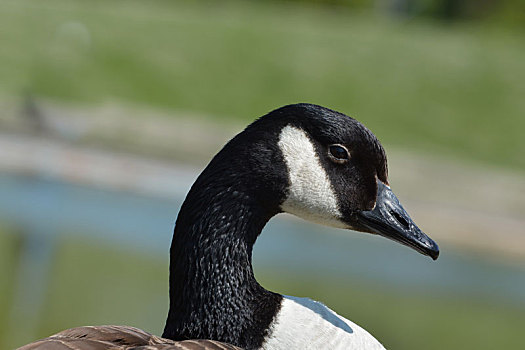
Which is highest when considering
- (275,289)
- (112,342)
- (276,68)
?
(276,68)

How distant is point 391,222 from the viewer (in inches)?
77.3

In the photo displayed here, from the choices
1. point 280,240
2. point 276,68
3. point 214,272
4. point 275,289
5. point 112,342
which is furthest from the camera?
point 276,68

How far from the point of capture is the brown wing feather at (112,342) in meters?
1.71

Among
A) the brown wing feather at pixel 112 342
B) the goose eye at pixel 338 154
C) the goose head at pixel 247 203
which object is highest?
the goose eye at pixel 338 154

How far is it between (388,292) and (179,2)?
1019 cm

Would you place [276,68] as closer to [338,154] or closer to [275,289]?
[275,289]

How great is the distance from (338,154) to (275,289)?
2.74 metres

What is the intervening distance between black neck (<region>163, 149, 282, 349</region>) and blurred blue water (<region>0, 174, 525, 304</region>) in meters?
3.20

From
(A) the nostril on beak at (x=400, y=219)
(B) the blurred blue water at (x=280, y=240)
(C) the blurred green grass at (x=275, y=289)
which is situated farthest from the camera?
(B) the blurred blue water at (x=280, y=240)

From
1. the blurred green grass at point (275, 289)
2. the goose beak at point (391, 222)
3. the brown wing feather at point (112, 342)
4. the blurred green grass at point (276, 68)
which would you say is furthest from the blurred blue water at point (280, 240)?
the brown wing feather at point (112, 342)

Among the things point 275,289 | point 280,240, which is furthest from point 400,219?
point 280,240

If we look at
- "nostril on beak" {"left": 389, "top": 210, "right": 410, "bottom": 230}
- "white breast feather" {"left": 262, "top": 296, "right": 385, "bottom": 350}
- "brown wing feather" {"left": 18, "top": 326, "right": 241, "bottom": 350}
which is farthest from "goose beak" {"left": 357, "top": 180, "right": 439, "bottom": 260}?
"brown wing feather" {"left": 18, "top": 326, "right": 241, "bottom": 350}

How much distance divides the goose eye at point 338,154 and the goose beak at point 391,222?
0.39ft

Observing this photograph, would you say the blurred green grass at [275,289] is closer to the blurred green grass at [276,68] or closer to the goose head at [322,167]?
the goose head at [322,167]
